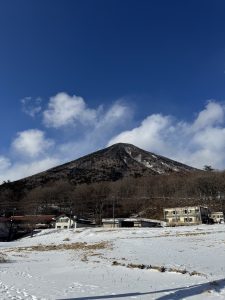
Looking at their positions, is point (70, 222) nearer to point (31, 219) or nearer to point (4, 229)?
point (31, 219)

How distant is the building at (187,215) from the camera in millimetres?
107438

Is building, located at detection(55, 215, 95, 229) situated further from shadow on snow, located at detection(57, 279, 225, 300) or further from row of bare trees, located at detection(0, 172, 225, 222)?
shadow on snow, located at detection(57, 279, 225, 300)

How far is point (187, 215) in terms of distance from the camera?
361ft

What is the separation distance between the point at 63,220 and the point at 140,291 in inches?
3732

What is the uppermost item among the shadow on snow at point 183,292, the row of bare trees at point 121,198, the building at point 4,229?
the row of bare trees at point 121,198

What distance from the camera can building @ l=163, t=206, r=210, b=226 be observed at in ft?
352

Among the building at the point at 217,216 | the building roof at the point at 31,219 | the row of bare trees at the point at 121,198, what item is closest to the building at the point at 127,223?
the building roof at the point at 31,219

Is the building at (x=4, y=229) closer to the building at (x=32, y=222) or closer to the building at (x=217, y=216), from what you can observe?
the building at (x=32, y=222)

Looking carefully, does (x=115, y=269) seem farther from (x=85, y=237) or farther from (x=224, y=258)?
(x=85, y=237)

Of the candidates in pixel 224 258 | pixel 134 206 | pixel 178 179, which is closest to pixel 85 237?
pixel 224 258

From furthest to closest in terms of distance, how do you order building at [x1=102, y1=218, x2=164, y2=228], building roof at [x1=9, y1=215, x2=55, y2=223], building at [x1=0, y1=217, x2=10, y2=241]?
building roof at [x1=9, y1=215, x2=55, y2=223] < building at [x1=0, y1=217, x2=10, y2=241] < building at [x1=102, y1=218, x2=164, y2=228]

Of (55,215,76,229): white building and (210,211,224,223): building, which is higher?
(210,211,224,223): building

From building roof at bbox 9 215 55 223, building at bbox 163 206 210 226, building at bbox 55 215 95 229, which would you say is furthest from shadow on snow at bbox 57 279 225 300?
building roof at bbox 9 215 55 223

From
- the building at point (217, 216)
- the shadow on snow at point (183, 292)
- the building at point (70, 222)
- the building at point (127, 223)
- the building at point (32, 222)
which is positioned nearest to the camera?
the shadow on snow at point (183, 292)
